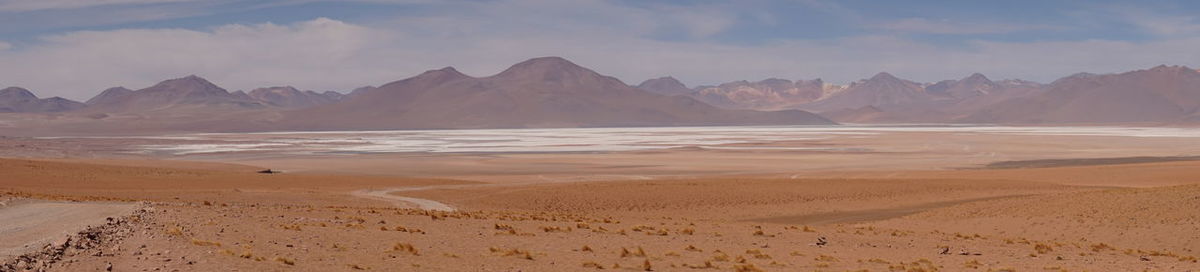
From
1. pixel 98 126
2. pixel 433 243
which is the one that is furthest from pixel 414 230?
pixel 98 126

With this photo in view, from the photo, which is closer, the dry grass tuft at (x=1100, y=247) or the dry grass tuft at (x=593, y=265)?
the dry grass tuft at (x=593, y=265)

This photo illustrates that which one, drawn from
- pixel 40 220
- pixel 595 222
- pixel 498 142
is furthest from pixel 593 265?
pixel 498 142

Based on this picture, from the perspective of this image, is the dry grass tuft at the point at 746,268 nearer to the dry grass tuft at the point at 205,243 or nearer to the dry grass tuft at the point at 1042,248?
the dry grass tuft at the point at 1042,248

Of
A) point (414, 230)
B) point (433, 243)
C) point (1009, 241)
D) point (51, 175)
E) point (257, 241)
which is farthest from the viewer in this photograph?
point (51, 175)

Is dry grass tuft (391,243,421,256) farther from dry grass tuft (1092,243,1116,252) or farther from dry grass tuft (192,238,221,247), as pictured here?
dry grass tuft (1092,243,1116,252)

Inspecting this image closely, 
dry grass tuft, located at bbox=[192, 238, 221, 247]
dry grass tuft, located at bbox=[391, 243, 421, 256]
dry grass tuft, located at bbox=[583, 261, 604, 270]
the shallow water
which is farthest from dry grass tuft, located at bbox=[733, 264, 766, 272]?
the shallow water

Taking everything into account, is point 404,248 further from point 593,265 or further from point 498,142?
point 498,142

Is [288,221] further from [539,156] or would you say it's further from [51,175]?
[539,156]

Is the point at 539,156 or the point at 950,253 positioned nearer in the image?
the point at 950,253

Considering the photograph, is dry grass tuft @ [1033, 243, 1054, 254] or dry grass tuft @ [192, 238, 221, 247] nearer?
dry grass tuft @ [192, 238, 221, 247]

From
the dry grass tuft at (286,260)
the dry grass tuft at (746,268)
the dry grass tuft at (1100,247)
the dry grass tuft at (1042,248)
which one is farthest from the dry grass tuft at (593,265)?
the dry grass tuft at (1100,247)

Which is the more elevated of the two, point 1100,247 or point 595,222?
point 595,222

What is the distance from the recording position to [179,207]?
20312 mm

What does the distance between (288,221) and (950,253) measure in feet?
36.2
